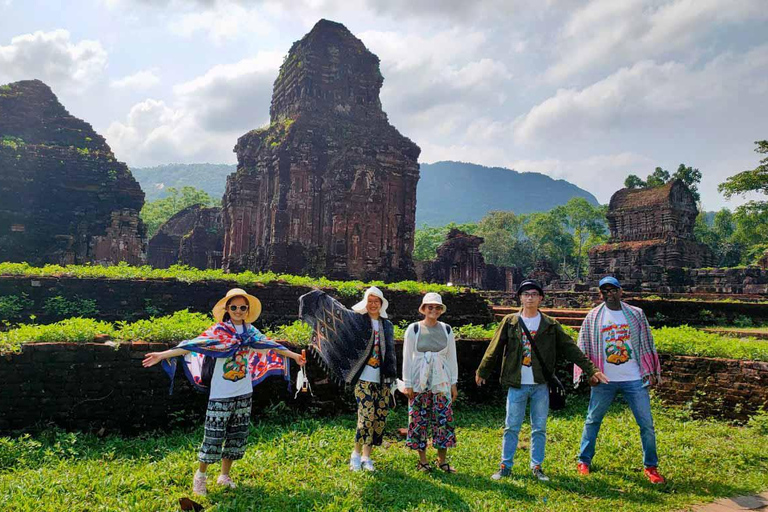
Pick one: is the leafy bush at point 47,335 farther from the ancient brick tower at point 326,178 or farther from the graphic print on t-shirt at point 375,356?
the ancient brick tower at point 326,178

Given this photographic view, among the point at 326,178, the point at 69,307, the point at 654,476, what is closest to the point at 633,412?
the point at 654,476

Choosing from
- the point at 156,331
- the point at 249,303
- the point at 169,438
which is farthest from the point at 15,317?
the point at 249,303

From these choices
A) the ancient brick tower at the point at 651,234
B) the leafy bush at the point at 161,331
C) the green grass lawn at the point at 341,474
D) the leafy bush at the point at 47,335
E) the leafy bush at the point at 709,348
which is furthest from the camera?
the ancient brick tower at the point at 651,234

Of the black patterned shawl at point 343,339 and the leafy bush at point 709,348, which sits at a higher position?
the black patterned shawl at point 343,339

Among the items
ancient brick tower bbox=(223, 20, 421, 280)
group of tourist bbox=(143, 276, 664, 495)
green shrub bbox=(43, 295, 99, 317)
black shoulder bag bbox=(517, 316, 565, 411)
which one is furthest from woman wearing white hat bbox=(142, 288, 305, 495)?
ancient brick tower bbox=(223, 20, 421, 280)

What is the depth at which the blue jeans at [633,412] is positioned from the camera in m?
4.52

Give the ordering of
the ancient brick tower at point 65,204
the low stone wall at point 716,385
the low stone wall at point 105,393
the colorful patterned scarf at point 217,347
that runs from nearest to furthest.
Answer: the colorful patterned scarf at point 217,347
the low stone wall at point 105,393
the low stone wall at point 716,385
the ancient brick tower at point 65,204

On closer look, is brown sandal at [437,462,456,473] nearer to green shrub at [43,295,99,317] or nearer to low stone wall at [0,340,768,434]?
low stone wall at [0,340,768,434]

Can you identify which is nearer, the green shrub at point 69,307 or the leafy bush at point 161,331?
the leafy bush at point 161,331

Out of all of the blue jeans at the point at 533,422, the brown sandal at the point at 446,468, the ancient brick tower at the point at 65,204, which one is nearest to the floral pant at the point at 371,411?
the brown sandal at the point at 446,468

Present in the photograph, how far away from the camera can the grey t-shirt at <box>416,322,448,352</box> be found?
178 inches

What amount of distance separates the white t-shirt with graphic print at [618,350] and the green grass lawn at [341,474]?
95 cm

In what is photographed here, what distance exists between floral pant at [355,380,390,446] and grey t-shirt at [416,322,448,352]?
52 cm

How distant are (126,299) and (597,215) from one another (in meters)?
62.4
